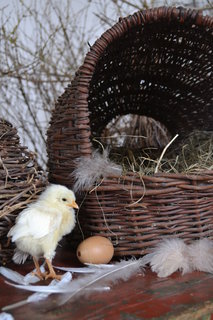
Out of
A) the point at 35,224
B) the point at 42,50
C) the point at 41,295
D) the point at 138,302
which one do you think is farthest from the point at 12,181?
the point at 42,50

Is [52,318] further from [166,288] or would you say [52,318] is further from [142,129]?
[142,129]

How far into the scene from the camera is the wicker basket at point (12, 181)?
95 centimetres

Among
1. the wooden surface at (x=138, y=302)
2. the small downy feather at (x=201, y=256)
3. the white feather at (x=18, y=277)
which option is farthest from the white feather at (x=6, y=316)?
the small downy feather at (x=201, y=256)

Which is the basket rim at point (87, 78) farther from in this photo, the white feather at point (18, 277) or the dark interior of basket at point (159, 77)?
the white feather at point (18, 277)

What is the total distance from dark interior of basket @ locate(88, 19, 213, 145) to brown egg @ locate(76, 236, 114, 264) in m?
0.54

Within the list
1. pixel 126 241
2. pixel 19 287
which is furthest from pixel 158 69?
pixel 19 287

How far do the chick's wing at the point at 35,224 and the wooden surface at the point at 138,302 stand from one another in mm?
123

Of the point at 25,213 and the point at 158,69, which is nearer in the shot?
the point at 25,213

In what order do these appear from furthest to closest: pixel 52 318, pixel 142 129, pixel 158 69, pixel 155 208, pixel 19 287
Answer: pixel 142 129 → pixel 158 69 → pixel 155 208 → pixel 19 287 → pixel 52 318

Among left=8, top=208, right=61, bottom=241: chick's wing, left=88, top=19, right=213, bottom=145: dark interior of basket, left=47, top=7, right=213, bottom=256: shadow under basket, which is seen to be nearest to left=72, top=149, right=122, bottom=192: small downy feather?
left=47, top=7, right=213, bottom=256: shadow under basket

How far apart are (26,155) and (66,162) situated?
107 mm

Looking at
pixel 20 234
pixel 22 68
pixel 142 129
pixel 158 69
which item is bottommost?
pixel 20 234

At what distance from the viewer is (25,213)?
0.89 metres

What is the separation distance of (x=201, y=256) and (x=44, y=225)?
1.31 feet
